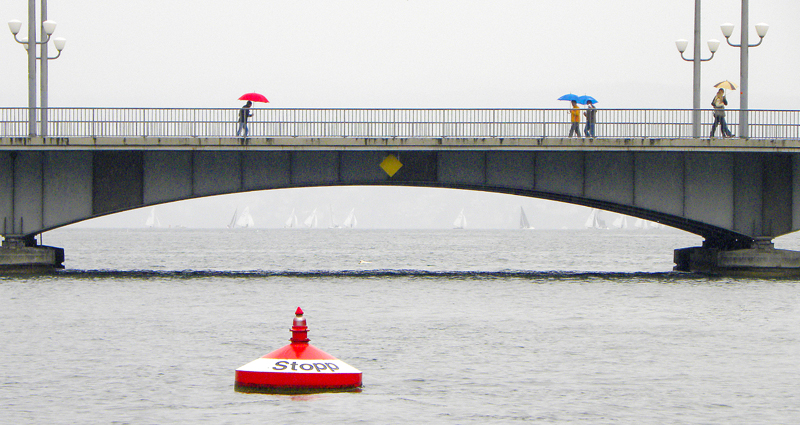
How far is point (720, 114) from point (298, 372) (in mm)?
29742

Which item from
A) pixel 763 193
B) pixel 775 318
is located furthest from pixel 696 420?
pixel 763 193

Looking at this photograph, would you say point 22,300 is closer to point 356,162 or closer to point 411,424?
point 356,162

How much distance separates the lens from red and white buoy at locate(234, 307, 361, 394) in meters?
18.9

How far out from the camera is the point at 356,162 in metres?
45.6

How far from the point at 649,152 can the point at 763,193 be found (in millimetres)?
4751

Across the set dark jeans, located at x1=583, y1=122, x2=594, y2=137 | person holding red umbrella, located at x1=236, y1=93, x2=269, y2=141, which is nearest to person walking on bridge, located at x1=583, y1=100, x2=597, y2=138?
dark jeans, located at x1=583, y1=122, x2=594, y2=137

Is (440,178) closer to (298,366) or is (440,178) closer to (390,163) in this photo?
(390,163)

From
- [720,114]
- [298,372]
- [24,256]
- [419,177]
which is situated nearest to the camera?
[298,372]
